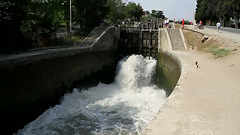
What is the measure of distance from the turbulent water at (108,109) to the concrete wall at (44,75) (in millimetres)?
564

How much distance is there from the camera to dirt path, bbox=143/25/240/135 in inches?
121

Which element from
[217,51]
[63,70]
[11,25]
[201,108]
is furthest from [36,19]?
[201,108]

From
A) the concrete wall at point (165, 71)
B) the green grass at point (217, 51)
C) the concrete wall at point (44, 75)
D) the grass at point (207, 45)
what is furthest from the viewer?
the concrete wall at point (165, 71)

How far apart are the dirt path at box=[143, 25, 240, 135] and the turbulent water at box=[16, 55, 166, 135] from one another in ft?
10.8

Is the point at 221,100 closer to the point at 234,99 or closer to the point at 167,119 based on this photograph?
the point at 234,99

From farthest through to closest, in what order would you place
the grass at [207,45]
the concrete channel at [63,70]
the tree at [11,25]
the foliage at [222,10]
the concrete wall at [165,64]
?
the foliage at [222,10] < the concrete wall at [165,64] < the grass at [207,45] < the tree at [11,25] < the concrete channel at [63,70]

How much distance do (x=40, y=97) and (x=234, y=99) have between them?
8.20 m

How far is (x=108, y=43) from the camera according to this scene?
15.7 m

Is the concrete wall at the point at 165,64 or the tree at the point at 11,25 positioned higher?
the tree at the point at 11,25

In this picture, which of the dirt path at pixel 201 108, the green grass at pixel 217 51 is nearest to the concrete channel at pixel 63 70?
the green grass at pixel 217 51

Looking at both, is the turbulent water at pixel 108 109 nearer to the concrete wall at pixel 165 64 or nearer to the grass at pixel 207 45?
the concrete wall at pixel 165 64

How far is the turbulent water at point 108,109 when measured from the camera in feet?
25.9

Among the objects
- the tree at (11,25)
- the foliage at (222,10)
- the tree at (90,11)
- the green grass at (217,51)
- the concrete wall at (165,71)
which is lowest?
the concrete wall at (165,71)

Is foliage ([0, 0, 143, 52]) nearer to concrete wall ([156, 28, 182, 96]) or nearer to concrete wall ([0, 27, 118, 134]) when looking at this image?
concrete wall ([0, 27, 118, 134])
